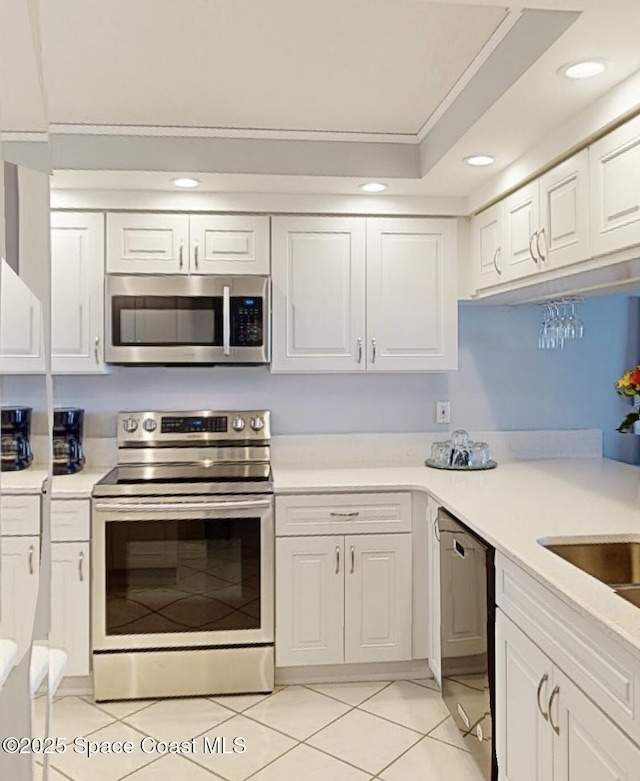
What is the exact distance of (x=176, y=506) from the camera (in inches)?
116

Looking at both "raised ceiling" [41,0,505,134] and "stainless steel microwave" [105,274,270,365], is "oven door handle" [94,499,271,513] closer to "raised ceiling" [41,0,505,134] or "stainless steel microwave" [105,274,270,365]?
"stainless steel microwave" [105,274,270,365]

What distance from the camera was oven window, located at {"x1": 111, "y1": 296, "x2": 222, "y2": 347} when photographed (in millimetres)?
3162

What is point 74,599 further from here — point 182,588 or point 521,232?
point 521,232

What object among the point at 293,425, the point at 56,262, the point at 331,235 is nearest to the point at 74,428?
the point at 56,262

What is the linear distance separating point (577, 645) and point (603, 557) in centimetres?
55

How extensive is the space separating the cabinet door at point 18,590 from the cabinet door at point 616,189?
1.82 m

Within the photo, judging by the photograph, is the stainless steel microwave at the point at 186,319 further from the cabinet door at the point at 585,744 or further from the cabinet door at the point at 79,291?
the cabinet door at the point at 585,744

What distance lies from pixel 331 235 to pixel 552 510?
63.8 inches

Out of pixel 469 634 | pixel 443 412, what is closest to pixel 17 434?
pixel 469 634

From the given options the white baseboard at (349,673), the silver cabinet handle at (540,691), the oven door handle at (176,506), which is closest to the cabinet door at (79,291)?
the oven door handle at (176,506)

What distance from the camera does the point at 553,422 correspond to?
3.66m

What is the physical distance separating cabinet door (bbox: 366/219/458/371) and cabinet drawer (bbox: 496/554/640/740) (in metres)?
1.46

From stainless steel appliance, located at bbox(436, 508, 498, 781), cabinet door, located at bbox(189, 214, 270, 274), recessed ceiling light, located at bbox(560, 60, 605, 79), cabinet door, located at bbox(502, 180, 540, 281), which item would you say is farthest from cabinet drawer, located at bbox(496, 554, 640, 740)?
cabinet door, located at bbox(189, 214, 270, 274)

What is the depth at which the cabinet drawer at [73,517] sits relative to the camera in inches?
115
